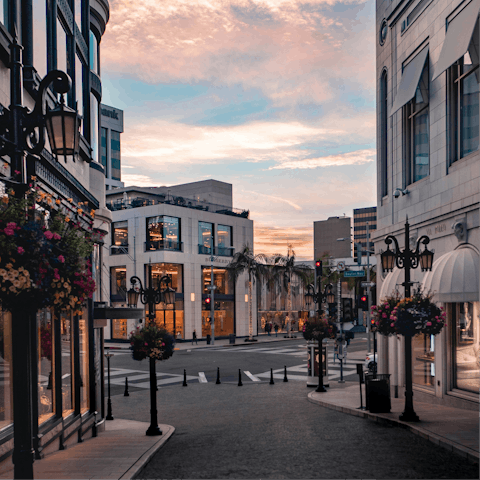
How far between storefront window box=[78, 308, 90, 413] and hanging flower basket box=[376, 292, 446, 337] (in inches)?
316

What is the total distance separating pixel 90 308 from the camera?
15.1 meters

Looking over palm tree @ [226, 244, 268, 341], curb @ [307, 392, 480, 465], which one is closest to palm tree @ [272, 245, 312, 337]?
palm tree @ [226, 244, 268, 341]

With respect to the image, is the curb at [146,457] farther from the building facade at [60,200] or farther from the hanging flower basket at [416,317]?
the hanging flower basket at [416,317]

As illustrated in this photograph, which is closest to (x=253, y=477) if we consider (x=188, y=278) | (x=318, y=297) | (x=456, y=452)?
(x=456, y=452)

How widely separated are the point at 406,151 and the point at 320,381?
9.31 metres

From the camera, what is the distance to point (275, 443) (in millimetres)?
12430

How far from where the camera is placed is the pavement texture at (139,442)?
10000 mm

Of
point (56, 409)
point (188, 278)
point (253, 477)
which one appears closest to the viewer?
point (253, 477)

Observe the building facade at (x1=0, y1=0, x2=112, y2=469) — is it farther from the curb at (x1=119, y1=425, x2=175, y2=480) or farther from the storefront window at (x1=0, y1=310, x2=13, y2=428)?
the curb at (x1=119, y1=425, x2=175, y2=480)

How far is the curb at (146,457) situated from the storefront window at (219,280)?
40.9 meters

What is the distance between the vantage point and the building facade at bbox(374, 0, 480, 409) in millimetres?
15555

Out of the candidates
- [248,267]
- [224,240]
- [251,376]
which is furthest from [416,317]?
[224,240]

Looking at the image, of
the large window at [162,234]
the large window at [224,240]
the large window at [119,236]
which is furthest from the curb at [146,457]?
the large window at [224,240]

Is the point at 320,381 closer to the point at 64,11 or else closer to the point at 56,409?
the point at 56,409
